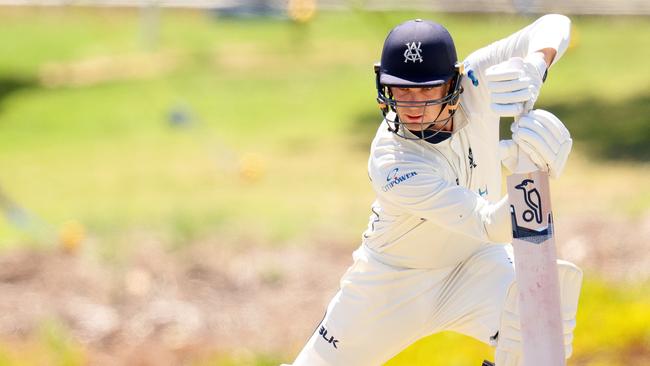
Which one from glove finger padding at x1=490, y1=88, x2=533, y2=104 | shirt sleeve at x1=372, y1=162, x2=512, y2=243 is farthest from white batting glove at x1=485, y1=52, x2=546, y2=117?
shirt sleeve at x1=372, y1=162, x2=512, y2=243

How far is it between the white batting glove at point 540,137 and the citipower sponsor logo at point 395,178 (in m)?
0.77

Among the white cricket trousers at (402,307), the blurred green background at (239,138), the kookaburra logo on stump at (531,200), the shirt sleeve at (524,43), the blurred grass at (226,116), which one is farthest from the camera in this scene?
the blurred grass at (226,116)

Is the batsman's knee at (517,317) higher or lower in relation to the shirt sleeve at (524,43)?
lower

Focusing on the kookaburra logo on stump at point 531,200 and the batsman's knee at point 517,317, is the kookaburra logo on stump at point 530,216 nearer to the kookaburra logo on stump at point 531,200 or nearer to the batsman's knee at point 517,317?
the kookaburra logo on stump at point 531,200

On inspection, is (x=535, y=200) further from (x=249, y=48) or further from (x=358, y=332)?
(x=249, y=48)

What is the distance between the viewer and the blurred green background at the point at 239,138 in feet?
27.0

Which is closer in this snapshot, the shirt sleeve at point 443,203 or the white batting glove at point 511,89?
the white batting glove at point 511,89

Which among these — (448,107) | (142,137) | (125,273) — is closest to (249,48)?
(142,137)

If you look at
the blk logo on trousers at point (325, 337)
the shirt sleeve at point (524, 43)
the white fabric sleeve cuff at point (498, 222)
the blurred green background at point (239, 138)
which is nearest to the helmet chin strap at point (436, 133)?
the shirt sleeve at point (524, 43)

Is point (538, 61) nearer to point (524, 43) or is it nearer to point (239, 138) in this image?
point (524, 43)

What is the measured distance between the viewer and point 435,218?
4.71 metres

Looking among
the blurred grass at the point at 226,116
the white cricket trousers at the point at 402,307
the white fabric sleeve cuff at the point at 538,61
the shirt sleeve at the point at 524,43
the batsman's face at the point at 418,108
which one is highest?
the white fabric sleeve cuff at the point at 538,61

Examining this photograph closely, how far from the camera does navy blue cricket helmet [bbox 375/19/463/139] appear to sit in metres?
4.68

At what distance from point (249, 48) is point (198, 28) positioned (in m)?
2.02
